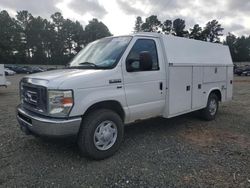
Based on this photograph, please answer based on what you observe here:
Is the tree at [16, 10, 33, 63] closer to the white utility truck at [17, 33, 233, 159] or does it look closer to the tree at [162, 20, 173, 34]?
the tree at [162, 20, 173, 34]

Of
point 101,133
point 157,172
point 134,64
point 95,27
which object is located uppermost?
point 95,27

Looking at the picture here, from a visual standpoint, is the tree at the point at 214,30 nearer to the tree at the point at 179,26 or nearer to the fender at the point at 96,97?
the tree at the point at 179,26

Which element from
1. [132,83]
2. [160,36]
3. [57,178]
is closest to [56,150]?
[57,178]

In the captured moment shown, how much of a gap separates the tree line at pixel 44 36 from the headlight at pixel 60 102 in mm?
69444

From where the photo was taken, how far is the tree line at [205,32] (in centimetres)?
8044

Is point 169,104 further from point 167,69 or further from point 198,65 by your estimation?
point 198,65

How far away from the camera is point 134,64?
4695mm

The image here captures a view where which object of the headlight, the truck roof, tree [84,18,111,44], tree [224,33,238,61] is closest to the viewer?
the headlight

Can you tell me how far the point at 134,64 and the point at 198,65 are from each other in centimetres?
235

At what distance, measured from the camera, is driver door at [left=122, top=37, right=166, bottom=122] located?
4.65m

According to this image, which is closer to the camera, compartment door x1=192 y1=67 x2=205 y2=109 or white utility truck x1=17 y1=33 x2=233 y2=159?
white utility truck x1=17 y1=33 x2=233 y2=159

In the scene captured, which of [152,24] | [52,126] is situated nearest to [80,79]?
[52,126]

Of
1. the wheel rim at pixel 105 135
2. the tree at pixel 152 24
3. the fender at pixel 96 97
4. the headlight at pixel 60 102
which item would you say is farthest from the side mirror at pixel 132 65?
the tree at pixel 152 24


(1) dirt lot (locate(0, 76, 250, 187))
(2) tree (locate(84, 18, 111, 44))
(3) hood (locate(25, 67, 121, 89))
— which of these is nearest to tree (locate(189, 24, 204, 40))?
(2) tree (locate(84, 18, 111, 44))
